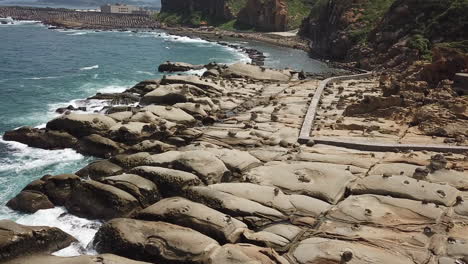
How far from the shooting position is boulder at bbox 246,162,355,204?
85.4 ft

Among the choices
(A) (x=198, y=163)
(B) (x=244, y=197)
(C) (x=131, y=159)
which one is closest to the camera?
(B) (x=244, y=197)

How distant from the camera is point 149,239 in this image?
20875 millimetres

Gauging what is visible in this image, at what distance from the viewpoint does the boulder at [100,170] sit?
31.7m

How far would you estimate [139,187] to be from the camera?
26359 mm

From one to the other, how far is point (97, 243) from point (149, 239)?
A: 337 cm

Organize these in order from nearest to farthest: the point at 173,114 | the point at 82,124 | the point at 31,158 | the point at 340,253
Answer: the point at 340,253 < the point at 31,158 < the point at 82,124 < the point at 173,114

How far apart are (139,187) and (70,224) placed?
4.29 meters

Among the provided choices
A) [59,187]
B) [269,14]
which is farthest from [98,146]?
[269,14]

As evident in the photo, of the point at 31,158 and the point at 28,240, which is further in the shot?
the point at 31,158

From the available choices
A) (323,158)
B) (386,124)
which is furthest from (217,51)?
(323,158)

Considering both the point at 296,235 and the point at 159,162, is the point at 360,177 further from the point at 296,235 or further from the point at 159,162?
the point at 159,162

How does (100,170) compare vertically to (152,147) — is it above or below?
below

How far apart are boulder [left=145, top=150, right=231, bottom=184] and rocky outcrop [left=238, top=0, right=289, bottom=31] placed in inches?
5354

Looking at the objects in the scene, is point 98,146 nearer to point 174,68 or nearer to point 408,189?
point 408,189
